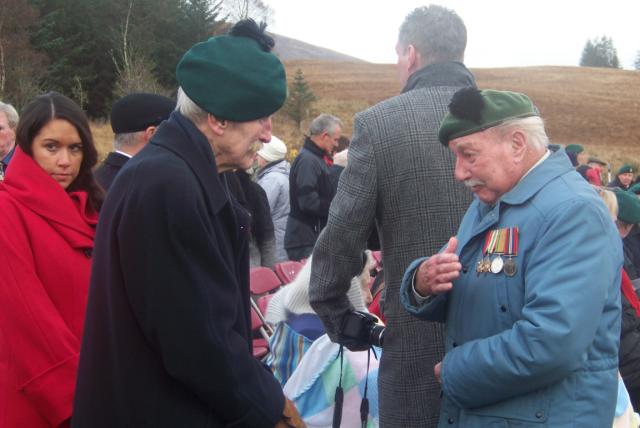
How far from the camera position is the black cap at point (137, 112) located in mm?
3521

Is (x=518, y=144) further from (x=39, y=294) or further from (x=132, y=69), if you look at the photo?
(x=132, y=69)

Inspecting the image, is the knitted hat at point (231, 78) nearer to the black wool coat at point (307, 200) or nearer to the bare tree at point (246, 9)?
the black wool coat at point (307, 200)

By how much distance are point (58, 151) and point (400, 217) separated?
4.42 ft

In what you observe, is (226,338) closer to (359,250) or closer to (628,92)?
(359,250)

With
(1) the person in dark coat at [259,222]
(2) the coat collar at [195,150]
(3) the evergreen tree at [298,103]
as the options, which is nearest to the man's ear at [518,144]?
(2) the coat collar at [195,150]

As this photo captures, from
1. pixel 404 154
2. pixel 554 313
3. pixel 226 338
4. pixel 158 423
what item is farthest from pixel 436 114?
pixel 158 423

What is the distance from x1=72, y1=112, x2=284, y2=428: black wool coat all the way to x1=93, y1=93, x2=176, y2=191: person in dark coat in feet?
5.86

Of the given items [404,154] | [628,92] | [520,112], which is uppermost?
[520,112]

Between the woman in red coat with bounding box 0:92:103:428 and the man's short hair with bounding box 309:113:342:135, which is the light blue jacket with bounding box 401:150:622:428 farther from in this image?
the man's short hair with bounding box 309:113:342:135

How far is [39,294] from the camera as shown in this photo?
230 cm

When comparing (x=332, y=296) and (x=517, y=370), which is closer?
(x=517, y=370)

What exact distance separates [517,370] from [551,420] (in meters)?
0.18

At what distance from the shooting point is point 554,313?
186cm

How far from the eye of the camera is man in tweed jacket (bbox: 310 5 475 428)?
2.60 meters
